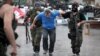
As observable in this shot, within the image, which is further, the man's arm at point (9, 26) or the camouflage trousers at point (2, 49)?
the camouflage trousers at point (2, 49)

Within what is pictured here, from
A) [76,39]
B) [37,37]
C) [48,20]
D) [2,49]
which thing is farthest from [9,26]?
[37,37]

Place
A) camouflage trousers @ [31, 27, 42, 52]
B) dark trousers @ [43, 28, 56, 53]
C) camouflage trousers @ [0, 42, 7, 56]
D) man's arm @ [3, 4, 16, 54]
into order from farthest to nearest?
1. camouflage trousers @ [31, 27, 42, 52]
2. dark trousers @ [43, 28, 56, 53]
3. camouflage trousers @ [0, 42, 7, 56]
4. man's arm @ [3, 4, 16, 54]

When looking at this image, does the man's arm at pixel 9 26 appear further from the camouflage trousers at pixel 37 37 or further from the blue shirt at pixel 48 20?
the camouflage trousers at pixel 37 37

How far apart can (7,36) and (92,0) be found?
2710 inches

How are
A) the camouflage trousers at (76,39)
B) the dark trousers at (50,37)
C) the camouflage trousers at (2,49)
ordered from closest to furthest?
1. the camouflage trousers at (2,49)
2. the camouflage trousers at (76,39)
3. the dark trousers at (50,37)

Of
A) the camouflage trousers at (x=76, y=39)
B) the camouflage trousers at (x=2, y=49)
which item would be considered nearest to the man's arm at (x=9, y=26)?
the camouflage trousers at (x=2, y=49)

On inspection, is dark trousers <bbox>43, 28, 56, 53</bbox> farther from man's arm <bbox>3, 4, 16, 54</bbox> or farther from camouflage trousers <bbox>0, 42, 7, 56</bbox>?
man's arm <bbox>3, 4, 16, 54</bbox>

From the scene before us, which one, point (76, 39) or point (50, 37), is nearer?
point (76, 39)

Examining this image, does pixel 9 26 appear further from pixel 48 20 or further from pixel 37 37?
pixel 37 37

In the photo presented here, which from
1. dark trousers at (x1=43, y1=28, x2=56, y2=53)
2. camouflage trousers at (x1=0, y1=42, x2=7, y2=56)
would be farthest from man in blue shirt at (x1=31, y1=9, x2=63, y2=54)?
camouflage trousers at (x1=0, y1=42, x2=7, y2=56)

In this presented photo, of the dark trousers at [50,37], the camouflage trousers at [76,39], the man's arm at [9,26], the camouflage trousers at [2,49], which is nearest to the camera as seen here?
the man's arm at [9,26]

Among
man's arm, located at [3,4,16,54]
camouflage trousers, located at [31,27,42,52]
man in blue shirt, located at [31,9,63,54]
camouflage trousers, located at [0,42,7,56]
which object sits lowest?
camouflage trousers, located at [31,27,42,52]

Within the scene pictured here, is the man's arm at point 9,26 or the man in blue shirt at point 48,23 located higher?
the man's arm at point 9,26

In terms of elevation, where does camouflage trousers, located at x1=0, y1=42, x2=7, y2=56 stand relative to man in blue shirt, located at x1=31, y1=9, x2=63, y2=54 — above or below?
above
